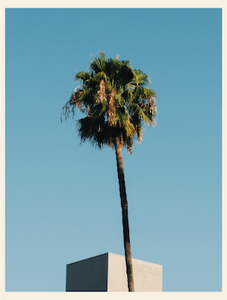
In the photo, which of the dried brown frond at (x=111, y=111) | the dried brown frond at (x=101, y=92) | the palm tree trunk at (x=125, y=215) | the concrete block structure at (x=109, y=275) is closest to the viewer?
the palm tree trunk at (x=125, y=215)

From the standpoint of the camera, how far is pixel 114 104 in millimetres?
22609

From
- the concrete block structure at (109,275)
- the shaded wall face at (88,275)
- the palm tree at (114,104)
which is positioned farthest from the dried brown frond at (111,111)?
the shaded wall face at (88,275)

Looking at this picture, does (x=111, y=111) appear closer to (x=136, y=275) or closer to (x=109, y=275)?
(x=109, y=275)

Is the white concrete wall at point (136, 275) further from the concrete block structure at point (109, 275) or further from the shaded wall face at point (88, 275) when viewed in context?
the shaded wall face at point (88, 275)

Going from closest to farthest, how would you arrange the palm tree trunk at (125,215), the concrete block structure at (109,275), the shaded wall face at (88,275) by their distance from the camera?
the palm tree trunk at (125,215) < the concrete block structure at (109,275) < the shaded wall face at (88,275)

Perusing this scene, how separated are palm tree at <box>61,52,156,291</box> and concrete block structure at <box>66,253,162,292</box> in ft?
46.4

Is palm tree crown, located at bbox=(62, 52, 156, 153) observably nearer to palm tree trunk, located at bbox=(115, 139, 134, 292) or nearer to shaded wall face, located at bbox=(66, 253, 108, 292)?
palm tree trunk, located at bbox=(115, 139, 134, 292)

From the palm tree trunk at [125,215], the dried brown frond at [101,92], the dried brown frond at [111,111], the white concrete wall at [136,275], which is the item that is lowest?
the white concrete wall at [136,275]

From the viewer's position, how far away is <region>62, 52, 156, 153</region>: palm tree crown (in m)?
22.5

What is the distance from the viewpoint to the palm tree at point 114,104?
73.6 ft
